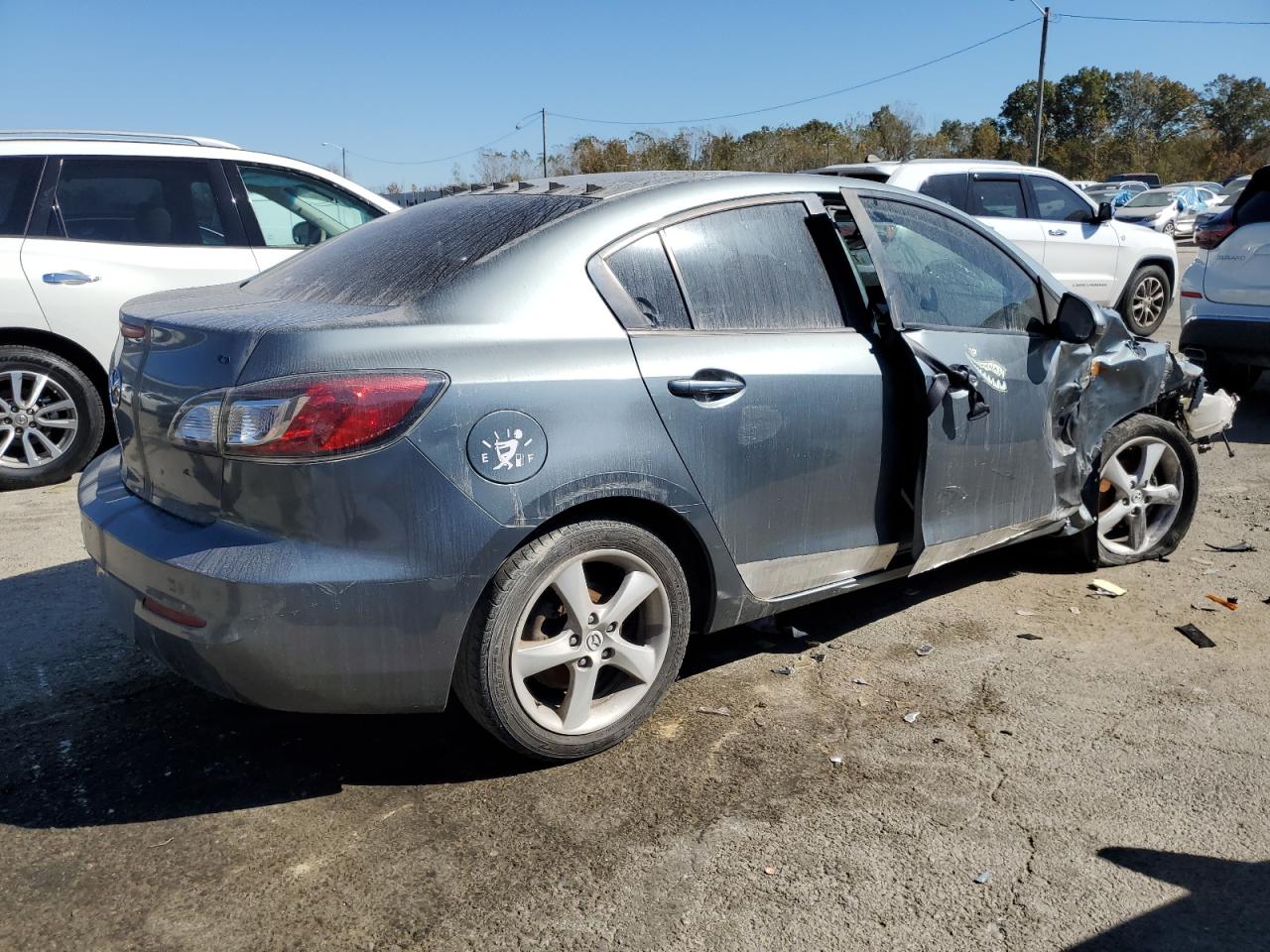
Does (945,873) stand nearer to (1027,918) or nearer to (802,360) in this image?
(1027,918)

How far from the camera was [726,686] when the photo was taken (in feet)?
12.4

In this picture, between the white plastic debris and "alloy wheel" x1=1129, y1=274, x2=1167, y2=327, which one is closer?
the white plastic debris

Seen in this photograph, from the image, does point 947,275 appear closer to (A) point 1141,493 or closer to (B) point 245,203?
(A) point 1141,493

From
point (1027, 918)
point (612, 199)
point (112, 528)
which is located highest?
point (612, 199)

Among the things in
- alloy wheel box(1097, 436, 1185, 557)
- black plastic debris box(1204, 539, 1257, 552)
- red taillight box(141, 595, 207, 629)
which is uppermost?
red taillight box(141, 595, 207, 629)

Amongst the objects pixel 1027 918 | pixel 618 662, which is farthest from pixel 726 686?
pixel 1027 918

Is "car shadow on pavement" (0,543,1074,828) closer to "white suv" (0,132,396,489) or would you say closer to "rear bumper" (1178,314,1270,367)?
"white suv" (0,132,396,489)

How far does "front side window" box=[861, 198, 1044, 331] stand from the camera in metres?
3.91

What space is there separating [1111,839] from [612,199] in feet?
7.44

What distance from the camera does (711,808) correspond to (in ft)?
9.82

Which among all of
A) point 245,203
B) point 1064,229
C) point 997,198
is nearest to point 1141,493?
point 245,203

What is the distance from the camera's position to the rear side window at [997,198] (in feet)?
35.4

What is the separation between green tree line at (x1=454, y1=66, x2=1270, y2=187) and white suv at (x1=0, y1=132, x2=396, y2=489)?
33010 millimetres

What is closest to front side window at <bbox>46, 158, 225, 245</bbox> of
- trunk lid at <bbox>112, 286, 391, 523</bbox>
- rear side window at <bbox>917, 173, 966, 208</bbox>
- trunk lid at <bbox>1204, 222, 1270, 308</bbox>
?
trunk lid at <bbox>112, 286, 391, 523</bbox>
